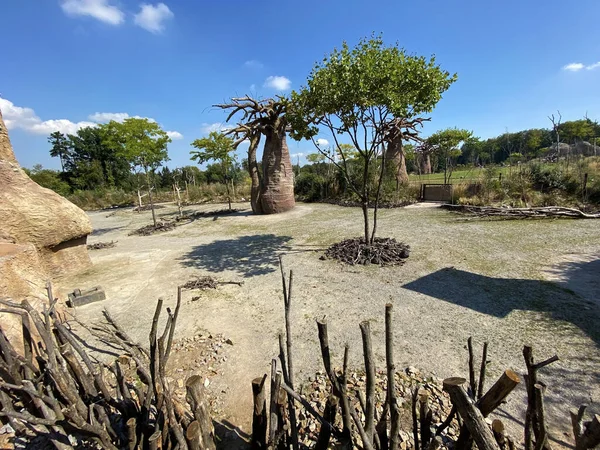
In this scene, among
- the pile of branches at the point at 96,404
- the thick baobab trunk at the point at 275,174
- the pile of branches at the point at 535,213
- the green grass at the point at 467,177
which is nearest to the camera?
the pile of branches at the point at 96,404

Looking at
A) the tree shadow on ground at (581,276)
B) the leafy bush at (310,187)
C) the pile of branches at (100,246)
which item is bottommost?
the tree shadow on ground at (581,276)

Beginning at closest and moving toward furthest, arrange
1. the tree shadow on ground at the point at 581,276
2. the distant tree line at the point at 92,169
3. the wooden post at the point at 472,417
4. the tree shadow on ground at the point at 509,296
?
the wooden post at the point at 472,417, the tree shadow on ground at the point at 509,296, the tree shadow on ground at the point at 581,276, the distant tree line at the point at 92,169

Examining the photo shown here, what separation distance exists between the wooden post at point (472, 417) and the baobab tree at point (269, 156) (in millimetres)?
13157

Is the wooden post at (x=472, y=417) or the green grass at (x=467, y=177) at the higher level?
the green grass at (x=467, y=177)

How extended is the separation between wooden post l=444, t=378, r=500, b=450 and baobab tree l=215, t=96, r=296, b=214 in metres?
13.2

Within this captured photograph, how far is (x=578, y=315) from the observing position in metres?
3.57

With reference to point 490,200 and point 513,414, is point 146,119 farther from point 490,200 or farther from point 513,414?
point 490,200

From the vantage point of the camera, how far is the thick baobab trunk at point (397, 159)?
55.1ft

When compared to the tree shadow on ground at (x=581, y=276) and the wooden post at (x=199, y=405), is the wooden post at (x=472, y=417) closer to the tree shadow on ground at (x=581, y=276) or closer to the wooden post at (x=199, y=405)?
the wooden post at (x=199, y=405)

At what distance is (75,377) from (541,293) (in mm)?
6007

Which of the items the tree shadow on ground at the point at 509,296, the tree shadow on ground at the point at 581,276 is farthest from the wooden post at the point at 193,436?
the tree shadow on ground at the point at 581,276

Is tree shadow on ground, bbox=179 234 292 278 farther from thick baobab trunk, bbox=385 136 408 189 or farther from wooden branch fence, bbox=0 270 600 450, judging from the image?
thick baobab trunk, bbox=385 136 408 189

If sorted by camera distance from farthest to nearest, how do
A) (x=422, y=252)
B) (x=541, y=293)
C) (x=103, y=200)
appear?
(x=103, y=200), (x=422, y=252), (x=541, y=293)

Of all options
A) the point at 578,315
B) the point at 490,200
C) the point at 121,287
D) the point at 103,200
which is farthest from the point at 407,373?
the point at 103,200
